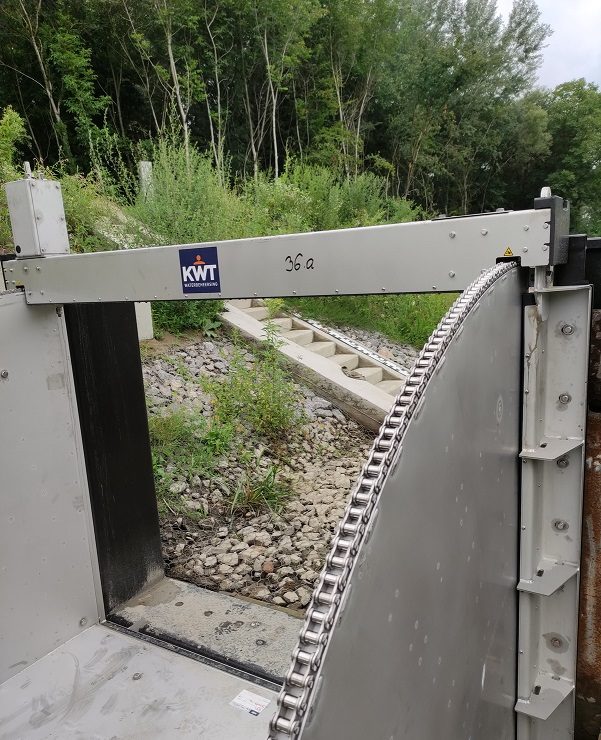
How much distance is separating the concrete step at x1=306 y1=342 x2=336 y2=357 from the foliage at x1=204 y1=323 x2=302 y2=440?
156cm

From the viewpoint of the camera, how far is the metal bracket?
1.32 meters

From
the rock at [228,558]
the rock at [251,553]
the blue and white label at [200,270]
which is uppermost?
the blue and white label at [200,270]

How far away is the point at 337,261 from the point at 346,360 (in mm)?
5590

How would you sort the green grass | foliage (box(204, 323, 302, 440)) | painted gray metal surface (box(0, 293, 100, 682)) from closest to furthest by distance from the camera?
painted gray metal surface (box(0, 293, 100, 682))
foliage (box(204, 323, 302, 440))
the green grass

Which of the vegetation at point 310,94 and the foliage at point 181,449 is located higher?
the vegetation at point 310,94

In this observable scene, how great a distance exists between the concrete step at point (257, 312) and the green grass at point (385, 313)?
→ 0.84m

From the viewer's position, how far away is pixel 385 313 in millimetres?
9078

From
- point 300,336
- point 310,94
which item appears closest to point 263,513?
point 300,336

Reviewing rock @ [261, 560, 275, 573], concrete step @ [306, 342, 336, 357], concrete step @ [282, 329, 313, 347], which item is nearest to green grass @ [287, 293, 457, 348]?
concrete step @ [282, 329, 313, 347]

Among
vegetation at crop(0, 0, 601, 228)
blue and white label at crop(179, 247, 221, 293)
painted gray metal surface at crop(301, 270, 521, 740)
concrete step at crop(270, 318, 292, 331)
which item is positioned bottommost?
concrete step at crop(270, 318, 292, 331)

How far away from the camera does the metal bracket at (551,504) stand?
1321mm

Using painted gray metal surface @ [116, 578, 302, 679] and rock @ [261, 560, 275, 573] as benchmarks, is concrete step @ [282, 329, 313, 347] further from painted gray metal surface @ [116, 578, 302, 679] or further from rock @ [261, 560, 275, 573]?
painted gray metal surface @ [116, 578, 302, 679]

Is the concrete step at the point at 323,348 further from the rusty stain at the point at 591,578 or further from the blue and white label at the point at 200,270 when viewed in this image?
the rusty stain at the point at 591,578

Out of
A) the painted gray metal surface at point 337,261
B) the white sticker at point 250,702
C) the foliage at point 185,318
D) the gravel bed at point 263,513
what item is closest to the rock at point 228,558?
the gravel bed at point 263,513
